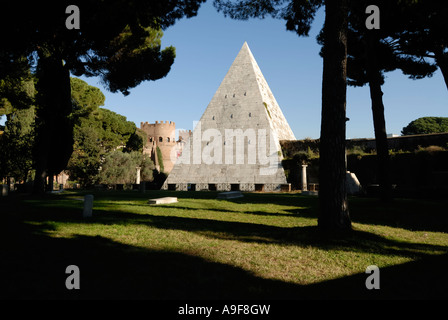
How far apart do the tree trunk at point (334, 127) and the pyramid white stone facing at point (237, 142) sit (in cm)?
1867

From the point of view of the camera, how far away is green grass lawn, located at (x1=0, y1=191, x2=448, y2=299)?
2975 mm

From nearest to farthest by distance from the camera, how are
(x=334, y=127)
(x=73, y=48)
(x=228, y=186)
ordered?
1. (x=334, y=127)
2. (x=73, y=48)
3. (x=228, y=186)

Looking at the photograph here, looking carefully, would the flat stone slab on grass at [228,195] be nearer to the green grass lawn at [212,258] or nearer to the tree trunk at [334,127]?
the green grass lawn at [212,258]

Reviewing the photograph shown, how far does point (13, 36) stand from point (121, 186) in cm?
2347

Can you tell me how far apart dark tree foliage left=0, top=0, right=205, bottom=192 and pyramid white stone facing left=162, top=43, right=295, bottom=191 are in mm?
12409

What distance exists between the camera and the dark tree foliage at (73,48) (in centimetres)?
881

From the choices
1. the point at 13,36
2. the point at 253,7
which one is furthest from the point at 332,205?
the point at 13,36

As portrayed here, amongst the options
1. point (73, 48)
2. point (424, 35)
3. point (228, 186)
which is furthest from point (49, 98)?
point (424, 35)

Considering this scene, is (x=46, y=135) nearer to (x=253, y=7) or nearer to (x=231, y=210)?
(x=231, y=210)

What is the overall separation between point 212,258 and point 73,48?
522 inches

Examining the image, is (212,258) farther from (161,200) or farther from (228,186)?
(228,186)

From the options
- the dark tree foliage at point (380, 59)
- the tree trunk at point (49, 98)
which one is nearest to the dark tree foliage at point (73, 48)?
the tree trunk at point (49, 98)

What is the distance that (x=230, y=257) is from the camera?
4.20m

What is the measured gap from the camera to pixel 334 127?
5645 millimetres
